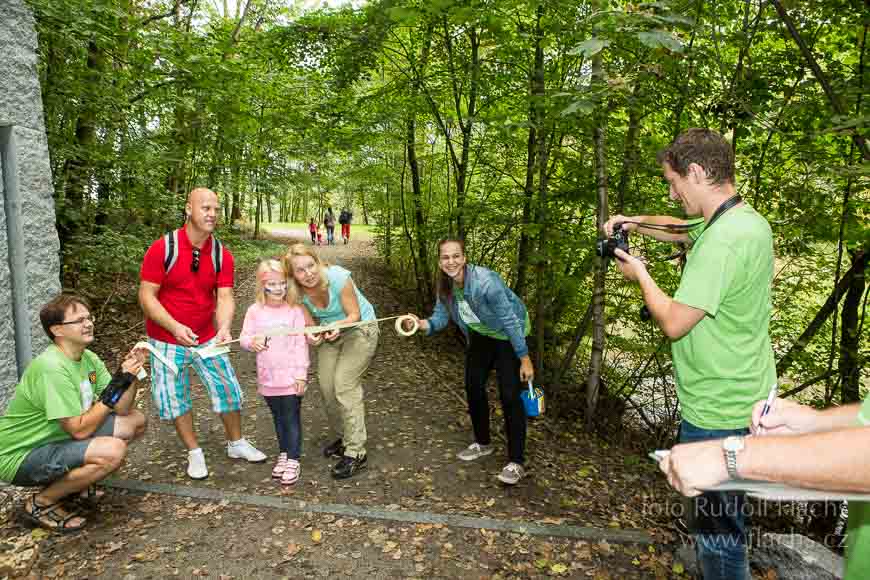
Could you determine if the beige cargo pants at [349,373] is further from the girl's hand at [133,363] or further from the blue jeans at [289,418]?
the girl's hand at [133,363]

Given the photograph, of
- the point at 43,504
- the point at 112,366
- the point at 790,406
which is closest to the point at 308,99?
the point at 112,366

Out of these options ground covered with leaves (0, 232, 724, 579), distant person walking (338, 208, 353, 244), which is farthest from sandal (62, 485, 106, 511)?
distant person walking (338, 208, 353, 244)

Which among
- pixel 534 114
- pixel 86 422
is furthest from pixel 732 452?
pixel 534 114

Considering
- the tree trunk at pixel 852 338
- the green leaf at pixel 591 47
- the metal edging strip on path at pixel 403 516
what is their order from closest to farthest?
1. the green leaf at pixel 591 47
2. the metal edging strip on path at pixel 403 516
3. the tree trunk at pixel 852 338

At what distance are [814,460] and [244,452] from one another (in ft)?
13.8

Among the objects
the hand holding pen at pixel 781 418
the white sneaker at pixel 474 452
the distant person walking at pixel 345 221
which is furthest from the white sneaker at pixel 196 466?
the distant person walking at pixel 345 221

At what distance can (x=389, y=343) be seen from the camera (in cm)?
885

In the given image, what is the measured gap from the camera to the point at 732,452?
114 cm

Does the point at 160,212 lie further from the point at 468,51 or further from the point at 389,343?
the point at 468,51

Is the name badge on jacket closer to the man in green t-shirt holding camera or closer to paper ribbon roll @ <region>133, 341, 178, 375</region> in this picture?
the man in green t-shirt holding camera

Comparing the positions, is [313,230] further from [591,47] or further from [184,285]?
[591,47]

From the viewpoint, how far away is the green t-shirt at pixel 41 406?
3.01 metres

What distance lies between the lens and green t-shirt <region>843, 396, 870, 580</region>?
1165 millimetres

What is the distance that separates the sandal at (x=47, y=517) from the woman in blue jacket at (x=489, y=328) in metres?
2.68
